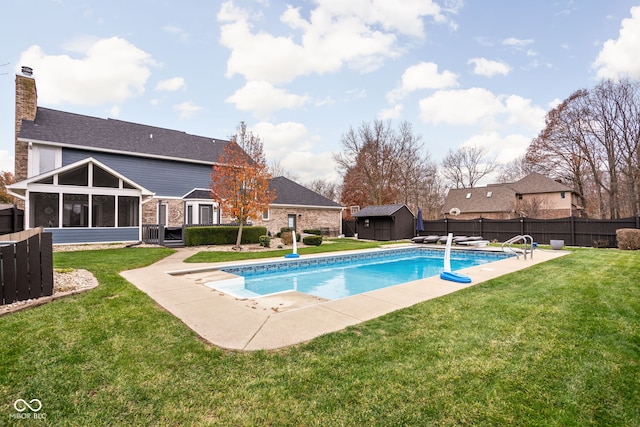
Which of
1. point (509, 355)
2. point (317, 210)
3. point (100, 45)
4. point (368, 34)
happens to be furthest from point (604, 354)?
point (317, 210)

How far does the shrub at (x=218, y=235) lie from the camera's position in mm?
15531

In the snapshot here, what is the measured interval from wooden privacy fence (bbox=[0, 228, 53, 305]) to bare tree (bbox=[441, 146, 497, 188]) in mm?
39639

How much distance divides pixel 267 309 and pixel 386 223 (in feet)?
65.4

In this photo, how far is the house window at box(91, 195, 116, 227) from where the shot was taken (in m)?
13.9

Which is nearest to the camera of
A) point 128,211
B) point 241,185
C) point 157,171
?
point 128,211

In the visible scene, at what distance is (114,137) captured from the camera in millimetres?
19453

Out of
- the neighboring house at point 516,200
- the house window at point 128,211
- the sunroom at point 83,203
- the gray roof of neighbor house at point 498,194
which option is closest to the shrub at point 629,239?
the neighboring house at point 516,200

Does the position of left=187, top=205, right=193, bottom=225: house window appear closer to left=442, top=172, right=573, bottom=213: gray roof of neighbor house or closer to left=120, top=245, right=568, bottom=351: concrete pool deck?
left=120, top=245, right=568, bottom=351: concrete pool deck

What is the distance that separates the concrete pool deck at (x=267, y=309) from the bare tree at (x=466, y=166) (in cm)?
3363

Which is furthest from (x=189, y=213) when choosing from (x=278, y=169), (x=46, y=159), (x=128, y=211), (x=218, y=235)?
(x=278, y=169)

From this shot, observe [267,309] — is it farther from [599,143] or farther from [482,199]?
[482,199]

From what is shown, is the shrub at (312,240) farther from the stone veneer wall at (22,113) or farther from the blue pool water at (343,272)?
the stone veneer wall at (22,113)

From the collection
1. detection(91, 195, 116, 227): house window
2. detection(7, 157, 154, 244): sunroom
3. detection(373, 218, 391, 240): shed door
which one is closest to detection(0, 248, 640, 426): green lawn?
detection(7, 157, 154, 244): sunroom

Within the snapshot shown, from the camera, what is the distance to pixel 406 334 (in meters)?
3.78
